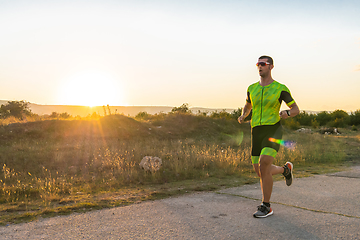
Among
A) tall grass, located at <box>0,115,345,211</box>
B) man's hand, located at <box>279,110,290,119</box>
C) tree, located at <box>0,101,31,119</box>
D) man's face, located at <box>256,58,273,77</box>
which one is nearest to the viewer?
man's hand, located at <box>279,110,290,119</box>

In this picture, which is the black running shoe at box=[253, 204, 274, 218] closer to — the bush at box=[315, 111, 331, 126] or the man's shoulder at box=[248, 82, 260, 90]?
the man's shoulder at box=[248, 82, 260, 90]

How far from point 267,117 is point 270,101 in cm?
23

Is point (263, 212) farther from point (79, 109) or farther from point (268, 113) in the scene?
point (79, 109)

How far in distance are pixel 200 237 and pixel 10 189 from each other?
16.5 ft

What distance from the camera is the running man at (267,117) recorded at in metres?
4.12

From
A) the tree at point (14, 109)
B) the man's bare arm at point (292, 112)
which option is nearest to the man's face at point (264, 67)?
the man's bare arm at point (292, 112)

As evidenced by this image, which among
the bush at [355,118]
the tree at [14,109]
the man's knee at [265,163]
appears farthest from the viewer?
the bush at [355,118]

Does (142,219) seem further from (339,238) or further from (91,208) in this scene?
(339,238)

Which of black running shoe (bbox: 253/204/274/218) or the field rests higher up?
black running shoe (bbox: 253/204/274/218)

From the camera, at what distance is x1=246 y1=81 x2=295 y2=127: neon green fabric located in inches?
163

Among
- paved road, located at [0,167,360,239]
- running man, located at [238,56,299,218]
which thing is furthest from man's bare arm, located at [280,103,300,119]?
paved road, located at [0,167,360,239]

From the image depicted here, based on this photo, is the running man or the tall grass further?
the tall grass

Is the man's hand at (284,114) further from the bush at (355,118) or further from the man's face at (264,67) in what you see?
the bush at (355,118)

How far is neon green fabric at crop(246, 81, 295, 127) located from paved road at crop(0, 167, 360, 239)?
1.37m
